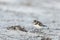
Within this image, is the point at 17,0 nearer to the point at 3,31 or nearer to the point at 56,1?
the point at 56,1

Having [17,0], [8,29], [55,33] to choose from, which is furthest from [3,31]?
[17,0]

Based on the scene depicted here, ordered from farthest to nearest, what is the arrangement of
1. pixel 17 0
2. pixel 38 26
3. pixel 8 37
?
pixel 17 0 < pixel 38 26 < pixel 8 37

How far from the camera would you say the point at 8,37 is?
8.40 metres

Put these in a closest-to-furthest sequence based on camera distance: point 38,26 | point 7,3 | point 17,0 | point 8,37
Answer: point 8,37 → point 38,26 → point 7,3 → point 17,0

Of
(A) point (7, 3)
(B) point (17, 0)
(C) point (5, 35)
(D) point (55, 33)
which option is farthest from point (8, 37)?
(B) point (17, 0)

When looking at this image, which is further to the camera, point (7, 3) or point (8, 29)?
point (7, 3)

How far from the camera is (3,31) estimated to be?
9.16 meters

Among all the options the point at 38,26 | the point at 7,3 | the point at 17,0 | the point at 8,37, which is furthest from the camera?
the point at 17,0

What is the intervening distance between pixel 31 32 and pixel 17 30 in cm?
42

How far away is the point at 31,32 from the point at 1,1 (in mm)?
10616

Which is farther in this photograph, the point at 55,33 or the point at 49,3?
the point at 49,3

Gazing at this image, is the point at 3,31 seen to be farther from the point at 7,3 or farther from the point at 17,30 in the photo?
the point at 7,3

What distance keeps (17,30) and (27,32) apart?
306 mm

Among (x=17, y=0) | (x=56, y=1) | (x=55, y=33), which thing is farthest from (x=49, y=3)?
(x=55, y=33)
